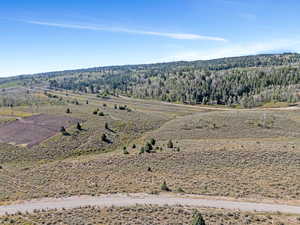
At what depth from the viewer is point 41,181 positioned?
39.7 metres

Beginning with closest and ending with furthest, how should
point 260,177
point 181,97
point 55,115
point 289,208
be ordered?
point 289,208
point 260,177
point 55,115
point 181,97

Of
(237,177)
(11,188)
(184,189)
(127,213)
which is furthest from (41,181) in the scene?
(237,177)

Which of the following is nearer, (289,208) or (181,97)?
(289,208)

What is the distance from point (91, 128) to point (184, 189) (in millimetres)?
48530

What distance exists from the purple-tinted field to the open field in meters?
40.2

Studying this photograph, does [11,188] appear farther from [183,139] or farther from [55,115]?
[55,115]

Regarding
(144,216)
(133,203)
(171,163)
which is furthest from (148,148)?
(144,216)

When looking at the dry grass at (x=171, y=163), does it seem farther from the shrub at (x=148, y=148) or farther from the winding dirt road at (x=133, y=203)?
the shrub at (x=148, y=148)

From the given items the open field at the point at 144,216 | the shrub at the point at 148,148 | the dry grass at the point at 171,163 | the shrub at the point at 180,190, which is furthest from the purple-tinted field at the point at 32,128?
the shrub at the point at 180,190

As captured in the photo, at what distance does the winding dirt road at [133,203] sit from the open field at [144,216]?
46.2 inches

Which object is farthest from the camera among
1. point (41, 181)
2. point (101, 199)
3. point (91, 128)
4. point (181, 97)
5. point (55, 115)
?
point (181, 97)

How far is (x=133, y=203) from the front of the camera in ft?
99.0

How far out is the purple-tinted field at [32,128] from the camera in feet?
223

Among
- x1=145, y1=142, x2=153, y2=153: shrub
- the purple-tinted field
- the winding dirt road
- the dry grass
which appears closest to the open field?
the winding dirt road
